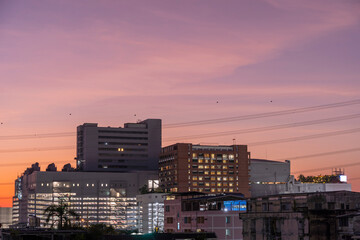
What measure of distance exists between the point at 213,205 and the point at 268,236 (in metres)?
48.7

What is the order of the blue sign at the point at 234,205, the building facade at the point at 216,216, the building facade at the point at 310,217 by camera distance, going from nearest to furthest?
the building facade at the point at 310,217
the building facade at the point at 216,216
the blue sign at the point at 234,205

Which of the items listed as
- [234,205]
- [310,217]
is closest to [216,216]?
[234,205]

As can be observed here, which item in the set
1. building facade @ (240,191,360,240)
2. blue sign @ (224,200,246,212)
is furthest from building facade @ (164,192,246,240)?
building facade @ (240,191,360,240)

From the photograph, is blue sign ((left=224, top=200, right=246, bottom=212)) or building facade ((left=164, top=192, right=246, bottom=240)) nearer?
building facade ((left=164, top=192, right=246, bottom=240))

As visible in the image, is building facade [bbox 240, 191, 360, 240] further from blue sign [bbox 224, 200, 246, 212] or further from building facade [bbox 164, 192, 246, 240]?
blue sign [bbox 224, 200, 246, 212]

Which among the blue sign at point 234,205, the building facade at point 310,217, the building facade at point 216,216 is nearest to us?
the building facade at point 310,217

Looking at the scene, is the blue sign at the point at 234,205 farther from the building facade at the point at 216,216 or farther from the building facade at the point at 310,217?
the building facade at the point at 310,217

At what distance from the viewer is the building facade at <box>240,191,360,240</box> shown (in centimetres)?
11338

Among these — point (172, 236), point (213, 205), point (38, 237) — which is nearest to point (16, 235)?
point (38, 237)

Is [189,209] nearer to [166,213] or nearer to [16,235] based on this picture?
[166,213]

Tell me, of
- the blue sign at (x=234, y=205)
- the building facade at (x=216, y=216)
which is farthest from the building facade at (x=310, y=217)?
the blue sign at (x=234, y=205)

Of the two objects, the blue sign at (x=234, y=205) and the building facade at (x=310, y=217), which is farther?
the blue sign at (x=234, y=205)

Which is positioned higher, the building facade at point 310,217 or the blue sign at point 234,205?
the blue sign at point 234,205

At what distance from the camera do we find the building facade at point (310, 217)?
113375 mm
